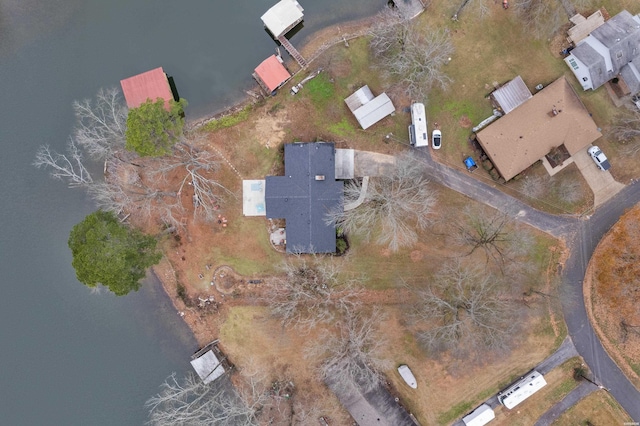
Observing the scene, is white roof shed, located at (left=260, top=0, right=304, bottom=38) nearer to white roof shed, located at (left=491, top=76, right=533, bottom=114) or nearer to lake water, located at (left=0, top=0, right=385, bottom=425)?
lake water, located at (left=0, top=0, right=385, bottom=425)

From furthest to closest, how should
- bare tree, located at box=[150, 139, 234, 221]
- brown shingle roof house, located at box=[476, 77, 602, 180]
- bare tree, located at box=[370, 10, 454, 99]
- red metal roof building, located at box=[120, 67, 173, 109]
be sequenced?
red metal roof building, located at box=[120, 67, 173, 109] < bare tree, located at box=[150, 139, 234, 221] < bare tree, located at box=[370, 10, 454, 99] < brown shingle roof house, located at box=[476, 77, 602, 180]

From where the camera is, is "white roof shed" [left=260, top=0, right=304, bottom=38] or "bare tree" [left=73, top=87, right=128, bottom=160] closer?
"bare tree" [left=73, top=87, right=128, bottom=160]

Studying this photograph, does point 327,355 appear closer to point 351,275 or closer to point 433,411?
point 351,275

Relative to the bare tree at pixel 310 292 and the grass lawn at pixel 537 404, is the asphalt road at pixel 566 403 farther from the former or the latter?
the bare tree at pixel 310 292

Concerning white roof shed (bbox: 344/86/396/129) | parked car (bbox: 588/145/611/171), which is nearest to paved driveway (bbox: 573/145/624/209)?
parked car (bbox: 588/145/611/171)

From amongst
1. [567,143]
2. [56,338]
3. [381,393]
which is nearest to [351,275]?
[381,393]

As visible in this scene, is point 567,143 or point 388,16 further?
point 388,16

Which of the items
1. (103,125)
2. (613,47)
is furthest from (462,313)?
(103,125)
